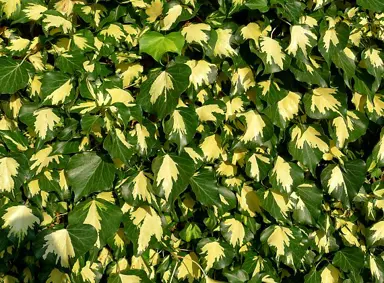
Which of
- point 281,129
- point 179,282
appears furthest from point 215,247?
point 281,129

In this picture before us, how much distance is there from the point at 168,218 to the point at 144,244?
18 centimetres

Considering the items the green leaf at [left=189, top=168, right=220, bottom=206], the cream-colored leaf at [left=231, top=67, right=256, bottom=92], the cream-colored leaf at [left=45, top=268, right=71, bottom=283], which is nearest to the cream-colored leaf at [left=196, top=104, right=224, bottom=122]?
the cream-colored leaf at [left=231, top=67, right=256, bottom=92]

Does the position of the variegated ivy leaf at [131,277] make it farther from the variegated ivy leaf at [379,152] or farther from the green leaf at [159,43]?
the variegated ivy leaf at [379,152]

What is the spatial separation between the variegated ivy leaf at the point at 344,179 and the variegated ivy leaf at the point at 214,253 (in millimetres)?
494

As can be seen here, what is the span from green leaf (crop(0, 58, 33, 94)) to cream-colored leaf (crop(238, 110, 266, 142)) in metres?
0.82

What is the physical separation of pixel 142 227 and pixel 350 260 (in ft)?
3.12

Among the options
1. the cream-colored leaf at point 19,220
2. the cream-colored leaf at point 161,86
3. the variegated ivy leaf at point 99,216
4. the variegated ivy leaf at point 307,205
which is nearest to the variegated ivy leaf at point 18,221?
the cream-colored leaf at point 19,220

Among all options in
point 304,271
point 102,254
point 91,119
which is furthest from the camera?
point 304,271

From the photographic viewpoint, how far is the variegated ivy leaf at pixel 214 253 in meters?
1.91

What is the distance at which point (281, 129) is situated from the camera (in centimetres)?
185

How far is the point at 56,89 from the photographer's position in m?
1.65

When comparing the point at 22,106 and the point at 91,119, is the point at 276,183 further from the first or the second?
A: the point at 22,106

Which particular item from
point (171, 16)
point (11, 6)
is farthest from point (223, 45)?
point (11, 6)

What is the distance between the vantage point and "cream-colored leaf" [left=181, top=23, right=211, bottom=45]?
1.68m
